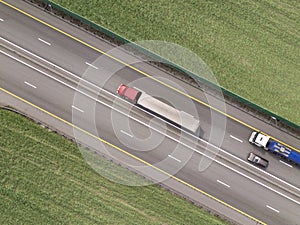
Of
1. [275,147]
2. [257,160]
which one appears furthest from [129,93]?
[275,147]

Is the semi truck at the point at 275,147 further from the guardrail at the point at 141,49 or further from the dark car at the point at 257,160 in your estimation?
the guardrail at the point at 141,49

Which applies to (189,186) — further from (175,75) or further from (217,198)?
(175,75)

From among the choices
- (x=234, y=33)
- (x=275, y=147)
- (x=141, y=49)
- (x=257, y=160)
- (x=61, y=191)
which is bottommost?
(x=61, y=191)

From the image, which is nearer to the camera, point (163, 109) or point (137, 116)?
point (163, 109)

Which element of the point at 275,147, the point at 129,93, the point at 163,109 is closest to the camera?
the point at 163,109

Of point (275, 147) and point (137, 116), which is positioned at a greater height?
point (275, 147)

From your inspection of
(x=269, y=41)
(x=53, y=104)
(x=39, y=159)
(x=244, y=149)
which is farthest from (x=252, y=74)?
(x=39, y=159)

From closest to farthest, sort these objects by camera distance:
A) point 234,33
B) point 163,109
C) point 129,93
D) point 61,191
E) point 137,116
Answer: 1. point 61,191
2. point 163,109
3. point 129,93
4. point 137,116
5. point 234,33

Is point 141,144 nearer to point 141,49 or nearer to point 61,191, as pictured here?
point 61,191
